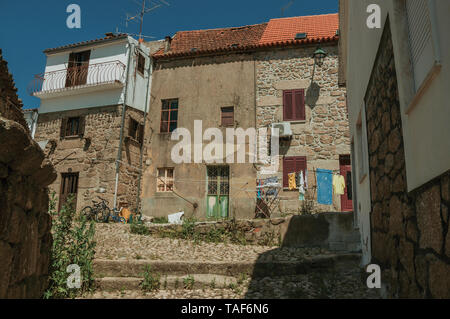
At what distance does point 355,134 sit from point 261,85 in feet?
24.1

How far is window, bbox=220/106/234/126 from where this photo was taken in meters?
12.8

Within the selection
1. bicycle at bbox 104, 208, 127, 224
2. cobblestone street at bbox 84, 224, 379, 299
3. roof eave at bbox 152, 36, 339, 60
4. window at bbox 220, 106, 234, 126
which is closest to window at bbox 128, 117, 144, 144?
roof eave at bbox 152, 36, 339, 60

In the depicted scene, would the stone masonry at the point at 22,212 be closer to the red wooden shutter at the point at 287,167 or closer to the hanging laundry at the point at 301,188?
the hanging laundry at the point at 301,188

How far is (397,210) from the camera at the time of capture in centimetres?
287

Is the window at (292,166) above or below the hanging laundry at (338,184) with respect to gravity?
above

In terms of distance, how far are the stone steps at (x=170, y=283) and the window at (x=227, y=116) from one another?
8.43 meters

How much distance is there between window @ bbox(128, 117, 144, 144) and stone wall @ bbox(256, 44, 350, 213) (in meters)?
4.96

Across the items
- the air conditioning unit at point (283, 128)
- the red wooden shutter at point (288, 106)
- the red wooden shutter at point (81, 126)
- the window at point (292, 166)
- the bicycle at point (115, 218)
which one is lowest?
the bicycle at point (115, 218)

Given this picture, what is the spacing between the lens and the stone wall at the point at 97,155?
12602 mm

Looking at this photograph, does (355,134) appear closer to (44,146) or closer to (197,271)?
(197,271)

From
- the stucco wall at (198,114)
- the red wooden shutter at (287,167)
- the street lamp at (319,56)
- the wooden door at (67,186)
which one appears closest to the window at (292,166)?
the red wooden shutter at (287,167)

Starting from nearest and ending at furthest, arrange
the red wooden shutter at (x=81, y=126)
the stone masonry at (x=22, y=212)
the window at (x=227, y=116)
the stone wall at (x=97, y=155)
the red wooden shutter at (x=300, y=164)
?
the stone masonry at (x=22, y=212) → the red wooden shutter at (x=300, y=164) → the stone wall at (x=97, y=155) → the window at (x=227, y=116) → the red wooden shutter at (x=81, y=126)

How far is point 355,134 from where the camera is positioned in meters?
5.87

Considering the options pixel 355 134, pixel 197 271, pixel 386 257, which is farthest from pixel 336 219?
pixel 386 257
